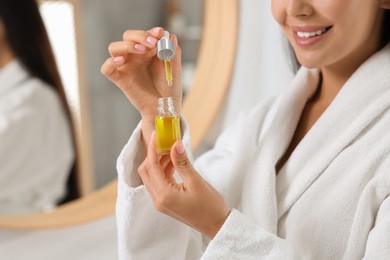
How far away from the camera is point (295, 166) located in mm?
750

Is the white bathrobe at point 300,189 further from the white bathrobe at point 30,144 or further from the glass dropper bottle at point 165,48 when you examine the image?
the white bathrobe at point 30,144

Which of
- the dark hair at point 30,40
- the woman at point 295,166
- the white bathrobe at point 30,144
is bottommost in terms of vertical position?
Result: the white bathrobe at point 30,144

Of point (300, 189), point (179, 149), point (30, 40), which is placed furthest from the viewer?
point (30, 40)

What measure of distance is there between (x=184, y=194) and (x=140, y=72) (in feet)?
0.64

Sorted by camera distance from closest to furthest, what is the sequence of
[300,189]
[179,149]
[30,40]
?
[179,149]
[300,189]
[30,40]

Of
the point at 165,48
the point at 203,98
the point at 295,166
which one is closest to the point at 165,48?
the point at 165,48

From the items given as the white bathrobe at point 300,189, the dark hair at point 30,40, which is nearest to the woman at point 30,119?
the dark hair at point 30,40

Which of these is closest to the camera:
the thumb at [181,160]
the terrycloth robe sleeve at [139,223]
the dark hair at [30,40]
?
the thumb at [181,160]

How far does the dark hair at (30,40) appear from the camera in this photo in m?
1.21

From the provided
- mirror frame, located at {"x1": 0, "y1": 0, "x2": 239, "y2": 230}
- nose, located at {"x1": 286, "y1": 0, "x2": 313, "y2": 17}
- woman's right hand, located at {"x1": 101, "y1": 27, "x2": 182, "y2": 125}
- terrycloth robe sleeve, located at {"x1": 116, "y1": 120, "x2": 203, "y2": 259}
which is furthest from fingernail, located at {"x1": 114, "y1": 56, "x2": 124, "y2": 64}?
mirror frame, located at {"x1": 0, "y1": 0, "x2": 239, "y2": 230}

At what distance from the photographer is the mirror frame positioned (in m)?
1.24

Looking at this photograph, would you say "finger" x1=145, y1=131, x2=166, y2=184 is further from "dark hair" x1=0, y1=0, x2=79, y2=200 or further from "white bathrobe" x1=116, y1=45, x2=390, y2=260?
"dark hair" x1=0, y1=0, x2=79, y2=200

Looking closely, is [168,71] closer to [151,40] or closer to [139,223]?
[151,40]

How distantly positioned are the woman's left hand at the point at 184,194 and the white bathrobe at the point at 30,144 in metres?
0.66
